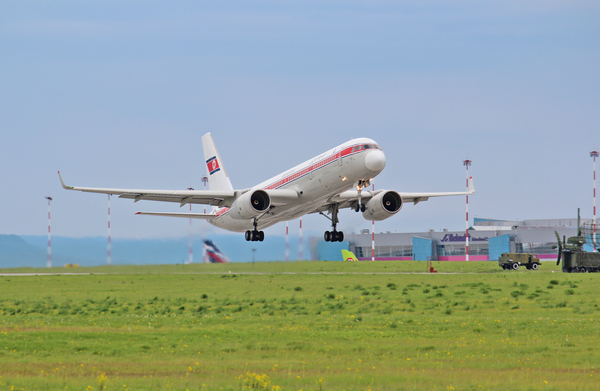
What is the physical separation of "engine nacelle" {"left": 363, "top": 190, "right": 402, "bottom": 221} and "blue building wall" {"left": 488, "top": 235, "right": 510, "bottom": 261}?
86226 mm

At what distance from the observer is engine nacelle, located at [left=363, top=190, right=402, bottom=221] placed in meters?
44.0

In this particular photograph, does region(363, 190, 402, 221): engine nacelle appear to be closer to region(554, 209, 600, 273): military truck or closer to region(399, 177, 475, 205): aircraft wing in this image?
region(399, 177, 475, 205): aircraft wing

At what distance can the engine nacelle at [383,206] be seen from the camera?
144 feet

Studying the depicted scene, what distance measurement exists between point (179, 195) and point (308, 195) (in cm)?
952

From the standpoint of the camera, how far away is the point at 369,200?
4519 cm

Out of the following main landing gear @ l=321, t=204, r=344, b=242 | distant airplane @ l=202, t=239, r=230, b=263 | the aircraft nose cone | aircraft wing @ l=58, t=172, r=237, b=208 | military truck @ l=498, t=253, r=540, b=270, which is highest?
the aircraft nose cone

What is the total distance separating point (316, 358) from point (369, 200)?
24904mm

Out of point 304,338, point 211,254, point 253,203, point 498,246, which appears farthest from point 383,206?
point 498,246

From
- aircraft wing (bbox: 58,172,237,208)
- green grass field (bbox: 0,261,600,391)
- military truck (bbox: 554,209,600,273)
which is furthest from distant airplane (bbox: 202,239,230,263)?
military truck (bbox: 554,209,600,273)

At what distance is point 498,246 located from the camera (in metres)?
126

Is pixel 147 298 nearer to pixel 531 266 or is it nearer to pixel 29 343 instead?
pixel 29 343

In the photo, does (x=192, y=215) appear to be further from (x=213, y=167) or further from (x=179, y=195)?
(x=213, y=167)

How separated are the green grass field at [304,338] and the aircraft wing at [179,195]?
665 cm

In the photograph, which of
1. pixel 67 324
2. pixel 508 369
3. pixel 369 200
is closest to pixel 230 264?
pixel 369 200
